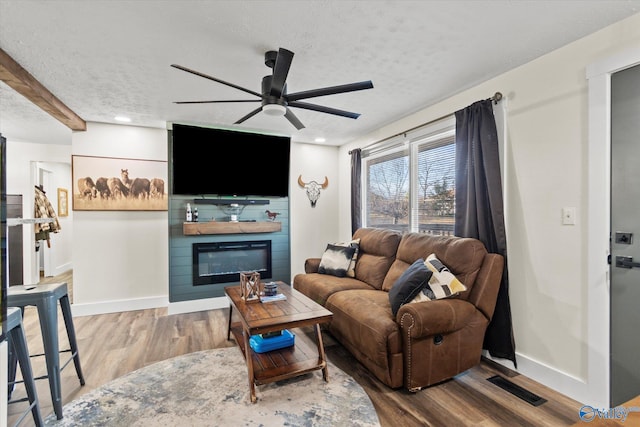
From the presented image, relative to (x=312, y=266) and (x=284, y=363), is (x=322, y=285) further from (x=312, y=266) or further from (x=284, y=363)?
(x=284, y=363)

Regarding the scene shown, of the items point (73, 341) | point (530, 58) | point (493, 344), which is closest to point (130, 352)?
point (73, 341)

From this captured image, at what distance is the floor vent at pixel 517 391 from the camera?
209cm

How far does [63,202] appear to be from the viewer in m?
6.49

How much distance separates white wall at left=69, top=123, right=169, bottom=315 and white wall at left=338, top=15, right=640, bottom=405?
13.7 ft

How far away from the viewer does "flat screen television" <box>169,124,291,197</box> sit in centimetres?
400

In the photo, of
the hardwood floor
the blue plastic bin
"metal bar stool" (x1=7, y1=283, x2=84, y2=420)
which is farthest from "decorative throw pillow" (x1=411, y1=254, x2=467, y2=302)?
"metal bar stool" (x1=7, y1=283, x2=84, y2=420)

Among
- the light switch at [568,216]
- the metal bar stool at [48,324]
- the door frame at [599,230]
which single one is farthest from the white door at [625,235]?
the metal bar stool at [48,324]

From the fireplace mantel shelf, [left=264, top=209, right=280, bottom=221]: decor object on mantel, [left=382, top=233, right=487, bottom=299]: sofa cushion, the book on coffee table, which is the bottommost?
the book on coffee table

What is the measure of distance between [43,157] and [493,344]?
6798 mm

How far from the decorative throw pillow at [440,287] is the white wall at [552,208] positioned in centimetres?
56

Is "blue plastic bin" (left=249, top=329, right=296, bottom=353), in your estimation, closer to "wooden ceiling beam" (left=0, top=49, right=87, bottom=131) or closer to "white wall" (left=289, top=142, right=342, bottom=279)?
"white wall" (left=289, top=142, right=342, bottom=279)

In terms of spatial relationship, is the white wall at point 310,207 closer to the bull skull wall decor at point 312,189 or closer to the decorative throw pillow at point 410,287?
the bull skull wall decor at point 312,189

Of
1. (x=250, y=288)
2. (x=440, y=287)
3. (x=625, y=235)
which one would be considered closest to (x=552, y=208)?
(x=625, y=235)

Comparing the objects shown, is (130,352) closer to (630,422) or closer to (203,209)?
(203,209)
